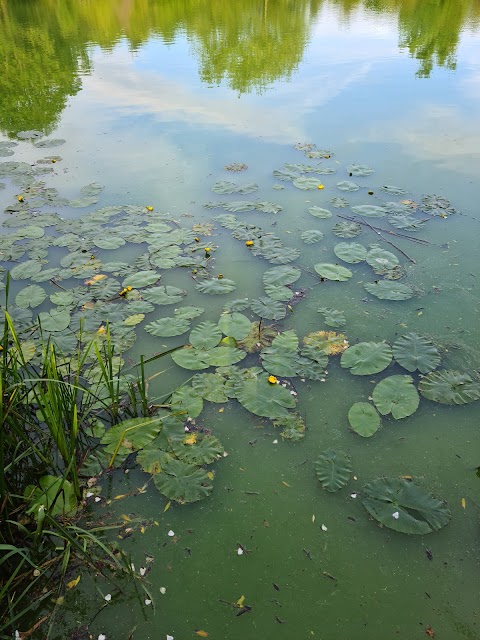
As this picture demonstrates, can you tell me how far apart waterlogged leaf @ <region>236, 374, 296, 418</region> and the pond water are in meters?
0.07

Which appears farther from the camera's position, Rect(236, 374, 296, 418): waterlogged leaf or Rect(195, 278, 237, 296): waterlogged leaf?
Rect(195, 278, 237, 296): waterlogged leaf

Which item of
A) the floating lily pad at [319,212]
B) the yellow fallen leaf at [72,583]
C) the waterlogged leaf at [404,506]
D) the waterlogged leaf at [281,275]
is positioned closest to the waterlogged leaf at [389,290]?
the waterlogged leaf at [281,275]

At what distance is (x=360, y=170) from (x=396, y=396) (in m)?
3.62

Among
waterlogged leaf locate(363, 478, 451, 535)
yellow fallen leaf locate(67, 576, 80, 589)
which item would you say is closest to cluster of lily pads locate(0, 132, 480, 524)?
waterlogged leaf locate(363, 478, 451, 535)

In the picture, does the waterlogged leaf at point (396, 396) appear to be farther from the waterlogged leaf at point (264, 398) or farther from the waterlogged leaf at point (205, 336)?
the waterlogged leaf at point (205, 336)

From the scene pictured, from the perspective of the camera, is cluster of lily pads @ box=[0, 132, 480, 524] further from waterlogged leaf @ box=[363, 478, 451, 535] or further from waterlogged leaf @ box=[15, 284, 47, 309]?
waterlogged leaf @ box=[363, 478, 451, 535]

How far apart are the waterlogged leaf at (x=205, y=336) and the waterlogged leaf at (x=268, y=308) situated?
368 mm

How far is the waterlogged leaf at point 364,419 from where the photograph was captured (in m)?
2.60

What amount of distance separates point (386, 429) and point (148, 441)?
1.36m

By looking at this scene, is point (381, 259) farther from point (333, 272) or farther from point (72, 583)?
point (72, 583)

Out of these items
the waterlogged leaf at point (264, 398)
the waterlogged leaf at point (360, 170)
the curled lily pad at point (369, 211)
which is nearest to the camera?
the waterlogged leaf at point (264, 398)

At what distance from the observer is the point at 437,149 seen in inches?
240

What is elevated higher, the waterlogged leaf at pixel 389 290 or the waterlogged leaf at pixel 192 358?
the waterlogged leaf at pixel 192 358

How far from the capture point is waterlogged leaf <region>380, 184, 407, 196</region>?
502cm
